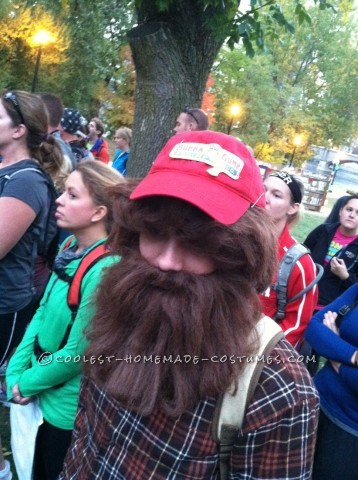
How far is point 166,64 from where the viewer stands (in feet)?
14.0

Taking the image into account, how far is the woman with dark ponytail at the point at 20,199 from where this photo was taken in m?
2.19

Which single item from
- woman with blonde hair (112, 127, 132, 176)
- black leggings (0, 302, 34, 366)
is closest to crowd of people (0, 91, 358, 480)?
black leggings (0, 302, 34, 366)

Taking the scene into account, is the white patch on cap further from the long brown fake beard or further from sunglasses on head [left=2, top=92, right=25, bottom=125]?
sunglasses on head [left=2, top=92, right=25, bottom=125]

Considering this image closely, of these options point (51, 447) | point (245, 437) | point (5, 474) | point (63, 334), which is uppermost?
point (245, 437)

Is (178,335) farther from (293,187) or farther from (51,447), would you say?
(293,187)

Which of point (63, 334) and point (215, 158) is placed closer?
point (215, 158)

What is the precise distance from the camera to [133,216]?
3.87ft

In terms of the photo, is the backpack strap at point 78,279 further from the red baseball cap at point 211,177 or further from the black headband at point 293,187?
the black headband at point 293,187

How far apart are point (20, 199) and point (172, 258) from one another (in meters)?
1.33

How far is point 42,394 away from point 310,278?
61.9 inches

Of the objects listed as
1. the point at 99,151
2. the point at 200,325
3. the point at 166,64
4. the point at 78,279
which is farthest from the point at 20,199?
the point at 99,151

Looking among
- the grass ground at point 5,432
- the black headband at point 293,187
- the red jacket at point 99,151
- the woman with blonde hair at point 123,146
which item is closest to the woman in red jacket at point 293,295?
the black headband at point 293,187

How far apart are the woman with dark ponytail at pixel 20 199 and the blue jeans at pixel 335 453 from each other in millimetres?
1680

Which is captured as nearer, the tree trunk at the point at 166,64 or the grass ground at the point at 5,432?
the grass ground at the point at 5,432
